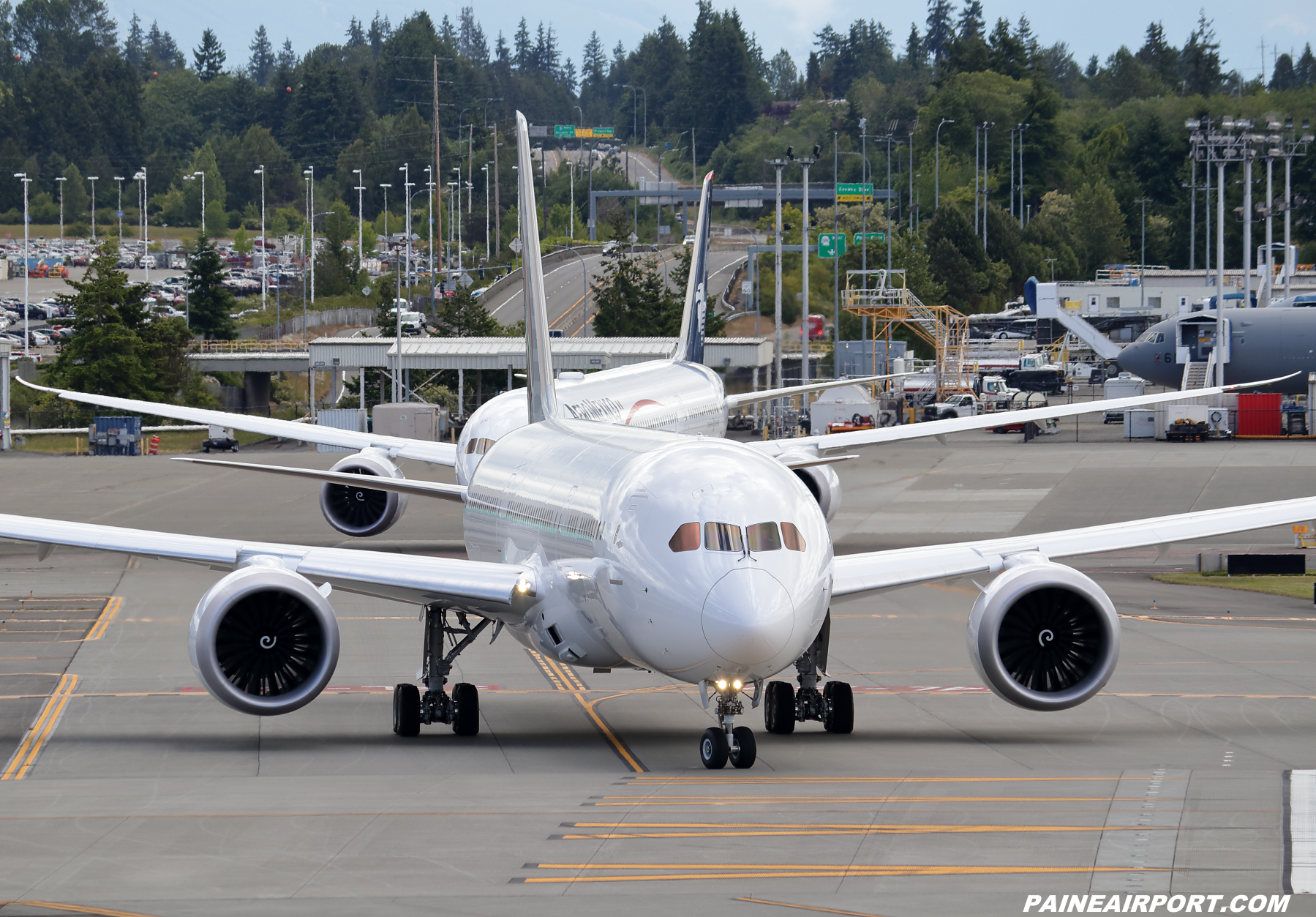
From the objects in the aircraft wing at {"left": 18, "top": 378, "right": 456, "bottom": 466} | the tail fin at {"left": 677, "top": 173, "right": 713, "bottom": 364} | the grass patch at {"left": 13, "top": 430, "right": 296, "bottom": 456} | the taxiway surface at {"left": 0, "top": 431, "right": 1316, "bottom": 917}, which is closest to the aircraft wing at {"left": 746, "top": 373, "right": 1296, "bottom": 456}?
the taxiway surface at {"left": 0, "top": 431, "right": 1316, "bottom": 917}

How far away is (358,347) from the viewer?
101 m

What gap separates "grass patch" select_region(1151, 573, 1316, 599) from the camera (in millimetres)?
45781

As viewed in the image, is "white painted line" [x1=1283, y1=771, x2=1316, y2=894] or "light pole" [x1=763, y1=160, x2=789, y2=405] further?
"light pole" [x1=763, y1=160, x2=789, y2=405]

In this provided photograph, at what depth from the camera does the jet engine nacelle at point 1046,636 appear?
23.5 metres

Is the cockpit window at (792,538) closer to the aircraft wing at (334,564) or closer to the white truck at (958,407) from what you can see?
the aircraft wing at (334,564)

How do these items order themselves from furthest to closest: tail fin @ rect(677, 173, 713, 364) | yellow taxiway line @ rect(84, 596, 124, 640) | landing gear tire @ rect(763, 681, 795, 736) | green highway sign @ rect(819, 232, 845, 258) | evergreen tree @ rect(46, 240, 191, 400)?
green highway sign @ rect(819, 232, 845, 258)
evergreen tree @ rect(46, 240, 191, 400)
tail fin @ rect(677, 173, 713, 364)
yellow taxiway line @ rect(84, 596, 124, 640)
landing gear tire @ rect(763, 681, 795, 736)

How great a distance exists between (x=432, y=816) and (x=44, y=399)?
114 m

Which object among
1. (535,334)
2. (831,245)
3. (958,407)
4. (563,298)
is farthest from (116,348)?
(535,334)

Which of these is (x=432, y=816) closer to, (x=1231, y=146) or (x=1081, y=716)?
(x=1081, y=716)

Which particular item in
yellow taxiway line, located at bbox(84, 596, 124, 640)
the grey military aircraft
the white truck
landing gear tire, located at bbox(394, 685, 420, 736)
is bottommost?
yellow taxiway line, located at bbox(84, 596, 124, 640)

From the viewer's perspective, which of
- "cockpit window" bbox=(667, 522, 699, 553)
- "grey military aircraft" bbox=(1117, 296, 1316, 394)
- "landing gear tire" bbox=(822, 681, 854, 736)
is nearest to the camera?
"cockpit window" bbox=(667, 522, 699, 553)

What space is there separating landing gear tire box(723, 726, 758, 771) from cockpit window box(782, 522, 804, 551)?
248cm

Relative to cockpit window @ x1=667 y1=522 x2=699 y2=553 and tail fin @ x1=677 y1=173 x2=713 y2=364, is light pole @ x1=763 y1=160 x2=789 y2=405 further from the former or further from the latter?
cockpit window @ x1=667 y1=522 x2=699 y2=553

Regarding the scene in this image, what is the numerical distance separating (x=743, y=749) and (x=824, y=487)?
101 feet
